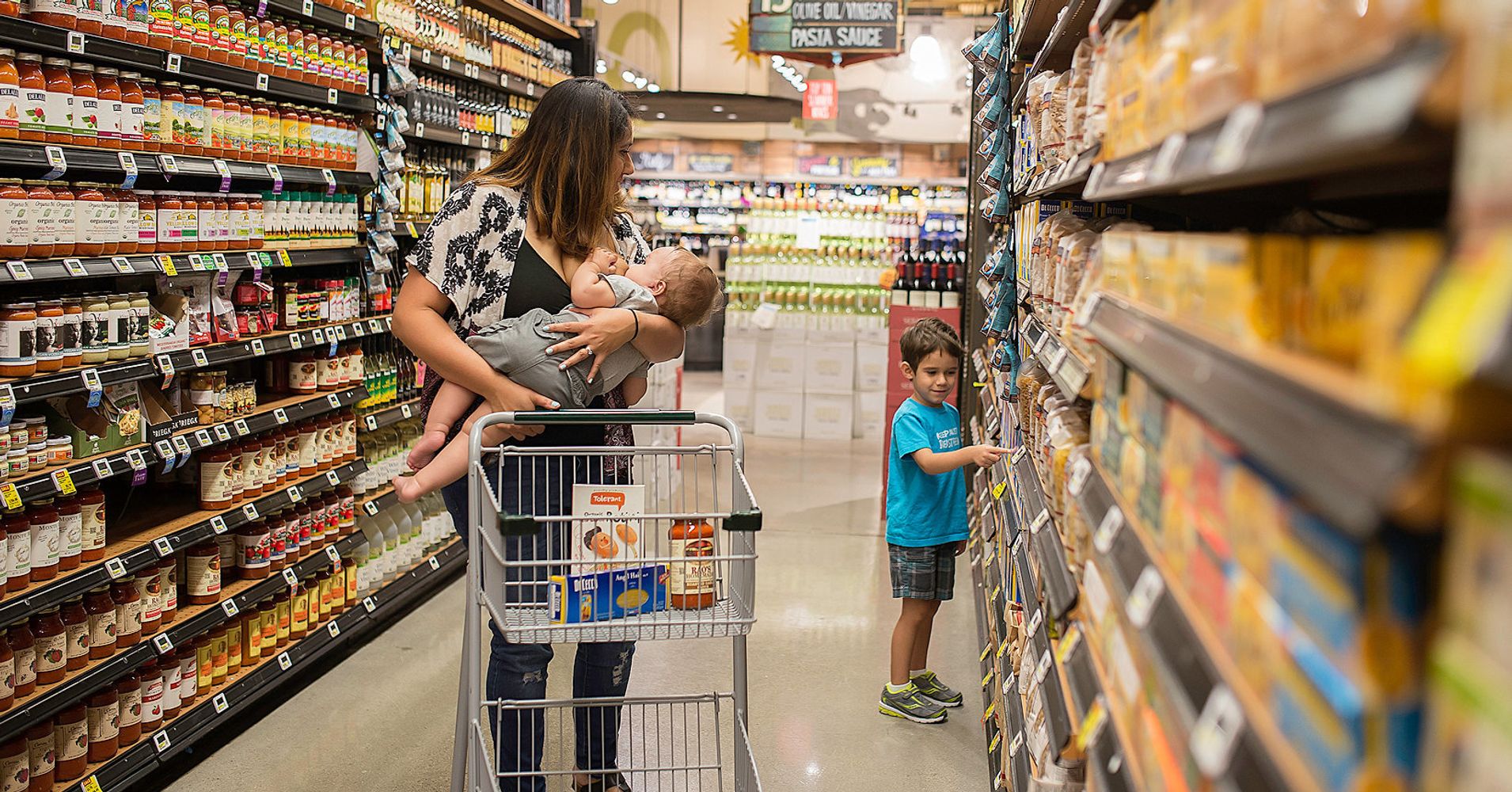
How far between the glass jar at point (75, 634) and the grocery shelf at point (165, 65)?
3.76 feet

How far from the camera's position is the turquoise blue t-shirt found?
3.87 meters

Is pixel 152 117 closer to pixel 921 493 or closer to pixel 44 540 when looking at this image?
pixel 44 540

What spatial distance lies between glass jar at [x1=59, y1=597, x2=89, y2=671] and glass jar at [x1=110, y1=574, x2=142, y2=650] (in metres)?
0.12

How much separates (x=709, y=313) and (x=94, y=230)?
157 cm

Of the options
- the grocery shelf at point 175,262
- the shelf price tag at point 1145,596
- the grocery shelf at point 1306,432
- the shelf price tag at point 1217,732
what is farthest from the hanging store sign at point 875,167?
the shelf price tag at point 1217,732

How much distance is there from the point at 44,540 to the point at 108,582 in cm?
25

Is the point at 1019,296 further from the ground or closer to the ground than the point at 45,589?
further from the ground

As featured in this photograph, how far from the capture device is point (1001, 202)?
4.69m

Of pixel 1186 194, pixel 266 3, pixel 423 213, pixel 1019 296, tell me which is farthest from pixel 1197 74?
pixel 423 213

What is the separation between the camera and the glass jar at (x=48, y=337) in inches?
116

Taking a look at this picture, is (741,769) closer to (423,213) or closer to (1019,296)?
(1019,296)

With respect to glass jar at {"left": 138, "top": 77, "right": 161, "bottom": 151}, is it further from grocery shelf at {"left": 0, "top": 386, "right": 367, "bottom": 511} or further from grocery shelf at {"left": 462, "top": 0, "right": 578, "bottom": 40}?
grocery shelf at {"left": 462, "top": 0, "right": 578, "bottom": 40}

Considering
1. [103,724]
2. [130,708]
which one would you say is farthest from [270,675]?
[103,724]

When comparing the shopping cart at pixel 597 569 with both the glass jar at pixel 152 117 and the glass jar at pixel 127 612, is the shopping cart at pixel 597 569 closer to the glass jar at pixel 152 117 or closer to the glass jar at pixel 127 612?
the glass jar at pixel 127 612
